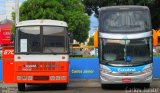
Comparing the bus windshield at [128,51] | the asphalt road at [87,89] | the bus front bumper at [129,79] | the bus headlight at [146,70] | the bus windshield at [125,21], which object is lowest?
the asphalt road at [87,89]

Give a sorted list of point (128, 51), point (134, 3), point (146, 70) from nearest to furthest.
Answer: point (146, 70)
point (128, 51)
point (134, 3)

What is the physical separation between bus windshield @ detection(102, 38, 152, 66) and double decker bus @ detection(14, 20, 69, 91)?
1898 millimetres

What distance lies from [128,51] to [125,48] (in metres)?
0.18

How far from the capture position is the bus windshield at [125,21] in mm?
20516

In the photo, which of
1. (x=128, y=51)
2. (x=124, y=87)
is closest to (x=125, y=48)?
(x=128, y=51)

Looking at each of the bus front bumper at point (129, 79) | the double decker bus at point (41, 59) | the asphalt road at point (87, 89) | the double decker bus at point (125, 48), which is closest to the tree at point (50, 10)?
the asphalt road at point (87, 89)

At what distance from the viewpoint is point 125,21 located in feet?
68.1

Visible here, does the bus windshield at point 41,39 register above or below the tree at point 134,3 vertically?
below

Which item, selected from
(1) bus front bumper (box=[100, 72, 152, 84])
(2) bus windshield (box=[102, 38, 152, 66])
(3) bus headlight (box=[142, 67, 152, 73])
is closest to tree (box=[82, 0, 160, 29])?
(2) bus windshield (box=[102, 38, 152, 66])

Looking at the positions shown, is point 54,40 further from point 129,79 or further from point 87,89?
point 129,79

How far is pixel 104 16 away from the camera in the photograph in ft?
68.6

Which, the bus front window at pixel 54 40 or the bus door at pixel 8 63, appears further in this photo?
the bus door at pixel 8 63

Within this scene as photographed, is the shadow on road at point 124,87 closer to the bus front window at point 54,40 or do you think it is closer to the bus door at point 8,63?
the bus front window at point 54,40

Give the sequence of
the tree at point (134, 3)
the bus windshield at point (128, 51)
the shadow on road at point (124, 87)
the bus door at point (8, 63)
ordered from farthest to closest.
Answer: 1. the tree at point (134, 3)
2. the bus door at point (8, 63)
3. the shadow on road at point (124, 87)
4. the bus windshield at point (128, 51)
